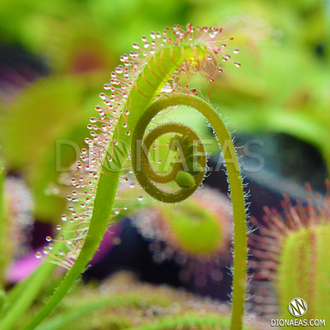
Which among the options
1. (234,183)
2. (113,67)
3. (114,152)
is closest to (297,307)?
(234,183)

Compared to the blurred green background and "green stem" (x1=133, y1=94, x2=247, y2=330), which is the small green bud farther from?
the blurred green background

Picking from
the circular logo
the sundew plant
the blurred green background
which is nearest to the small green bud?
the sundew plant

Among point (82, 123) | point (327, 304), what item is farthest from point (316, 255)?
point (82, 123)

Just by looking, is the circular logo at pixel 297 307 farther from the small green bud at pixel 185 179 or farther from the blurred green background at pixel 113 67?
the blurred green background at pixel 113 67

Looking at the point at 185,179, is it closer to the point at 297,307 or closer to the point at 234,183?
the point at 234,183

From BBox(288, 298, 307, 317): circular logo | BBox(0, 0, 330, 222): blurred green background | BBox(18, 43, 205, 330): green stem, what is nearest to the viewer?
BBox(18, 43, 205, 330): green stem

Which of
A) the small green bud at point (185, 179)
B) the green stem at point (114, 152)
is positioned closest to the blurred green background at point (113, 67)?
the green stem at point (114, 152)
